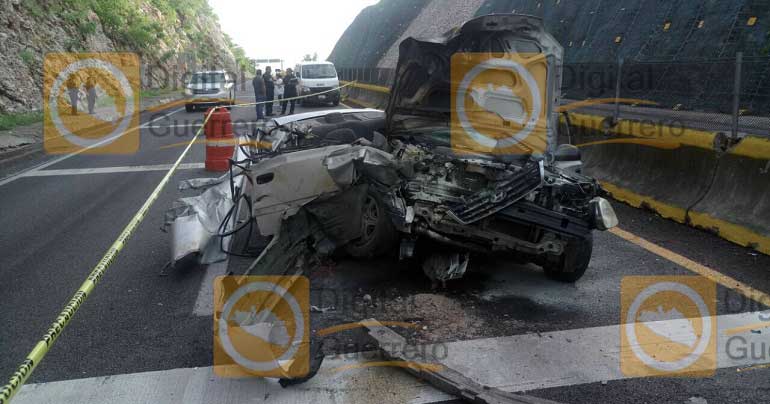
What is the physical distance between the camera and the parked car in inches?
952

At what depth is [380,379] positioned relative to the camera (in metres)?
3.62

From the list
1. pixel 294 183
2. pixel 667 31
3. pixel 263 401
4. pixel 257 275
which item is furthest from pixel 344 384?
pixel 667 31

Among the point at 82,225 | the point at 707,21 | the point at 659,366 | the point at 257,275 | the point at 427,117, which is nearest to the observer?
the point at 659,366

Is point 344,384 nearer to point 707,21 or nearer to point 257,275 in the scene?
point 257,275

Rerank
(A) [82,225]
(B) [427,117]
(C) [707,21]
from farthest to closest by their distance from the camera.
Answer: (C) [707,21] < (A) [82,225] < (B) [427,117]

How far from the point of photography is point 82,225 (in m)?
7.20

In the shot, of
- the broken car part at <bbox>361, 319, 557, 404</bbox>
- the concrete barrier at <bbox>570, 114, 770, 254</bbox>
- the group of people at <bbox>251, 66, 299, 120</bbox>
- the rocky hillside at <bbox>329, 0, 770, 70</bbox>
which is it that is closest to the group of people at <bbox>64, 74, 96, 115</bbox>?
the group of people at <bbox>251, 66, 299, 120</bbox>

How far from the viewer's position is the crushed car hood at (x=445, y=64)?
17.5ft

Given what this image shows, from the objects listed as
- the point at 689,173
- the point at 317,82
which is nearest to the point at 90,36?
the point at 317,82

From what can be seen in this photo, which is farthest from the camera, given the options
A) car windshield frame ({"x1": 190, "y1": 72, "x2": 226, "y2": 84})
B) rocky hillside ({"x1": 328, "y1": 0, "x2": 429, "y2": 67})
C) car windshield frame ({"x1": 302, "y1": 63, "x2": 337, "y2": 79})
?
rocky hillside ({"x1": 328, "y1": 0, "x2": 429, "y2": 67})

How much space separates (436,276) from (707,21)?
1253 centimetres

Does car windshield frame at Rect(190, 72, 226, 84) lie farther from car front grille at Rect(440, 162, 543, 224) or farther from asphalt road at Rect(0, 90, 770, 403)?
car front grille at Rect(440, 162, 543, 224)

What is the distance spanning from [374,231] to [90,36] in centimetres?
2652

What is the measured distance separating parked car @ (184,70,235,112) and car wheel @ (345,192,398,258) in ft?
69.1
